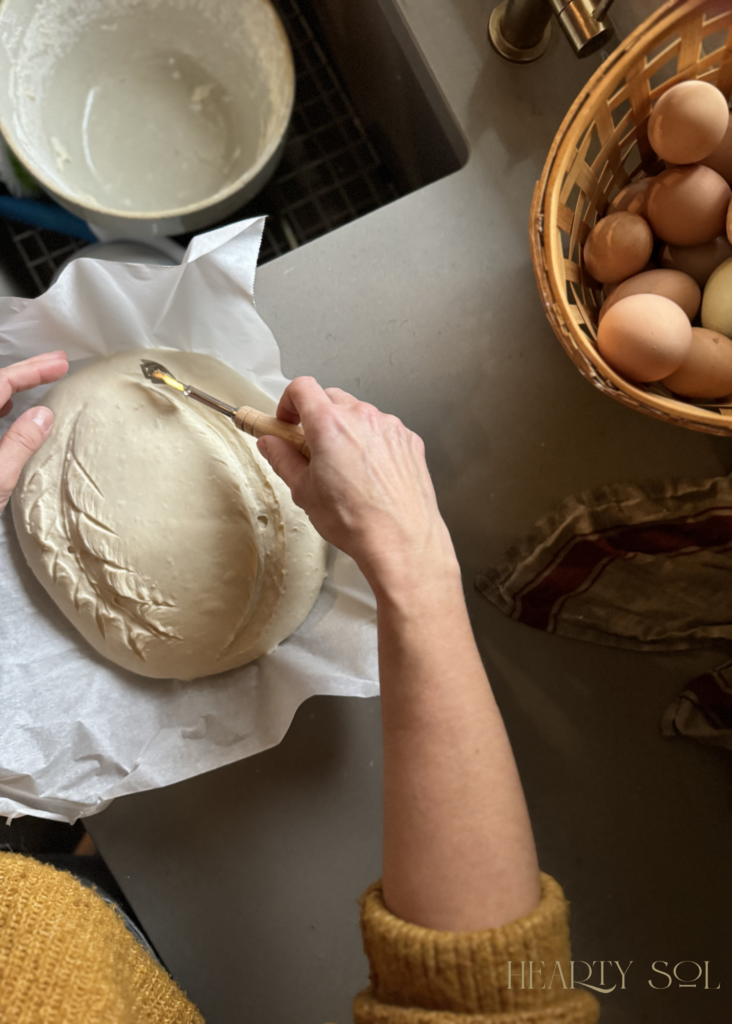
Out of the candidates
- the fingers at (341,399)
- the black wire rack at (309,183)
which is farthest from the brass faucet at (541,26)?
the fingers at (341,399)

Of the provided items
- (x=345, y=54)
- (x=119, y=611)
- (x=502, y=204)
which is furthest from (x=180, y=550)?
→ (x=345, y=54)

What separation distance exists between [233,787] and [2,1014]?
242mm

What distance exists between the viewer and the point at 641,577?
661 millimetres

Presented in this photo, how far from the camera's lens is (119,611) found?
2.02ft

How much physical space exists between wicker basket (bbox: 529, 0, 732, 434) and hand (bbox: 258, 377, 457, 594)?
158mm

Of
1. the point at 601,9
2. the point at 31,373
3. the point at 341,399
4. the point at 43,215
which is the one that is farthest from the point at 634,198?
the point at 43,215

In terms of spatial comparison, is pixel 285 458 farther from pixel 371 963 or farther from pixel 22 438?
pixel 371 963

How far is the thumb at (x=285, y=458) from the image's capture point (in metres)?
0.52

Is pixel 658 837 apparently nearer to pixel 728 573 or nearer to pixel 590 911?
pixel 590 911

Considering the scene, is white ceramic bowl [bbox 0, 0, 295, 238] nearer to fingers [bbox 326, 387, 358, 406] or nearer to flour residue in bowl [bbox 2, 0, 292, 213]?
flour residue in bowl [bbox 2, 0, 292, 213]

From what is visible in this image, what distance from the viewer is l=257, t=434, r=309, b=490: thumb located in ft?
1.72

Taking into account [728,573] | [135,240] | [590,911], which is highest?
[135,240]

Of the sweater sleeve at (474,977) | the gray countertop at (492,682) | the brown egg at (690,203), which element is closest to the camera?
the sweater sleeve at (474,977)

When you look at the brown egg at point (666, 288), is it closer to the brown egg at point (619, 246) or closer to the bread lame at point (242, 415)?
the brown egg at point (619, 246)
